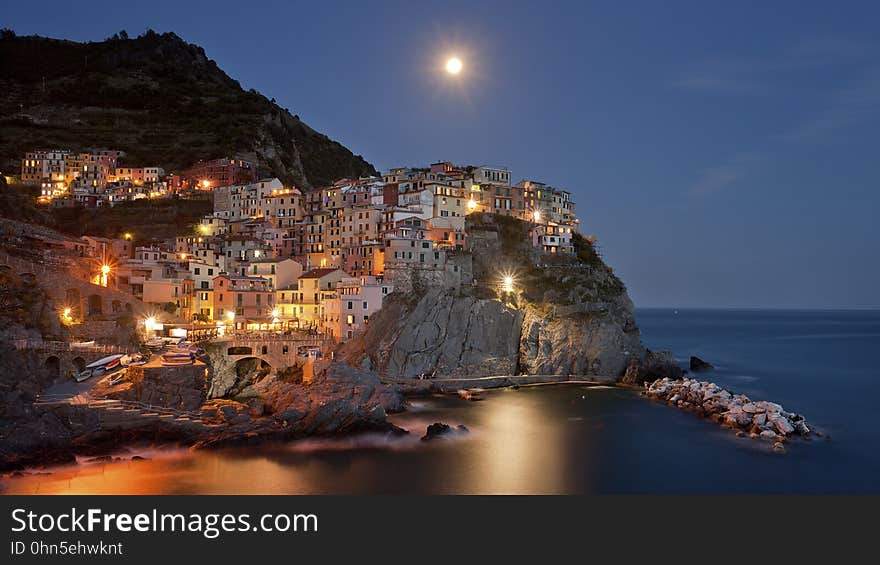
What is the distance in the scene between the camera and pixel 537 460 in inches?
1123

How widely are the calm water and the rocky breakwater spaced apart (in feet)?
3.14

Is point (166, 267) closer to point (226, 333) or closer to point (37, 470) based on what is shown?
point (226, 333)

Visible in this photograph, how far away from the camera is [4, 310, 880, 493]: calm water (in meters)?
23.7

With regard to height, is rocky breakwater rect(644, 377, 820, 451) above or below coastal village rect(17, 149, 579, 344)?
below

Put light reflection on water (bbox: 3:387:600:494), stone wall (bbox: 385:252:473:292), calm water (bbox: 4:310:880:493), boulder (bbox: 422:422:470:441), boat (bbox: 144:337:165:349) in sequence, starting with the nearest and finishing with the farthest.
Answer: light reflection on water (bbox: 3:387:600:494) < calm water (bbox: 4:310:880:493) < boulder (bbox: 422:422:470:441) < boat (bbox: 144:337:165:349) < stone wall (bbox: 385:252:473:292)

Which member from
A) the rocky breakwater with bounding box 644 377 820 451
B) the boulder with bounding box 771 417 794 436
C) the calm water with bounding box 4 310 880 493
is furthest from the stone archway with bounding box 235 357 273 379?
the boulder with bounding box 771 417 794 436

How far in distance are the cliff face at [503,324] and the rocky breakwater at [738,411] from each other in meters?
8.12

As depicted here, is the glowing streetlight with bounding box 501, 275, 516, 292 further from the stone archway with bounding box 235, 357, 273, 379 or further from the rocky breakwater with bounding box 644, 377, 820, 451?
the stone archway with bounding box 235, 357, 273, 379

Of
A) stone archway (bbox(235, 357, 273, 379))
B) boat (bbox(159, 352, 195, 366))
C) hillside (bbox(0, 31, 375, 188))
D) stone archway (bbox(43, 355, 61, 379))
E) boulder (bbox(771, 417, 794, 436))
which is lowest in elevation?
boulder (bbox(771, 417, 794, 436))

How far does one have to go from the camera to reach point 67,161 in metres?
73.9

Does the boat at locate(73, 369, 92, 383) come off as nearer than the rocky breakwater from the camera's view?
Yes

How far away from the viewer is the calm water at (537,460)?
23703mm

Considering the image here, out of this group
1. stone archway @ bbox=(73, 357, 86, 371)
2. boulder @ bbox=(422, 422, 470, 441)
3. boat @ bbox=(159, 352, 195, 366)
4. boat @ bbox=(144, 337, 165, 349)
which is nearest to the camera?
boat @ bbox=(159, 352, 195, 366)

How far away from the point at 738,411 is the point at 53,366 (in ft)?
117
